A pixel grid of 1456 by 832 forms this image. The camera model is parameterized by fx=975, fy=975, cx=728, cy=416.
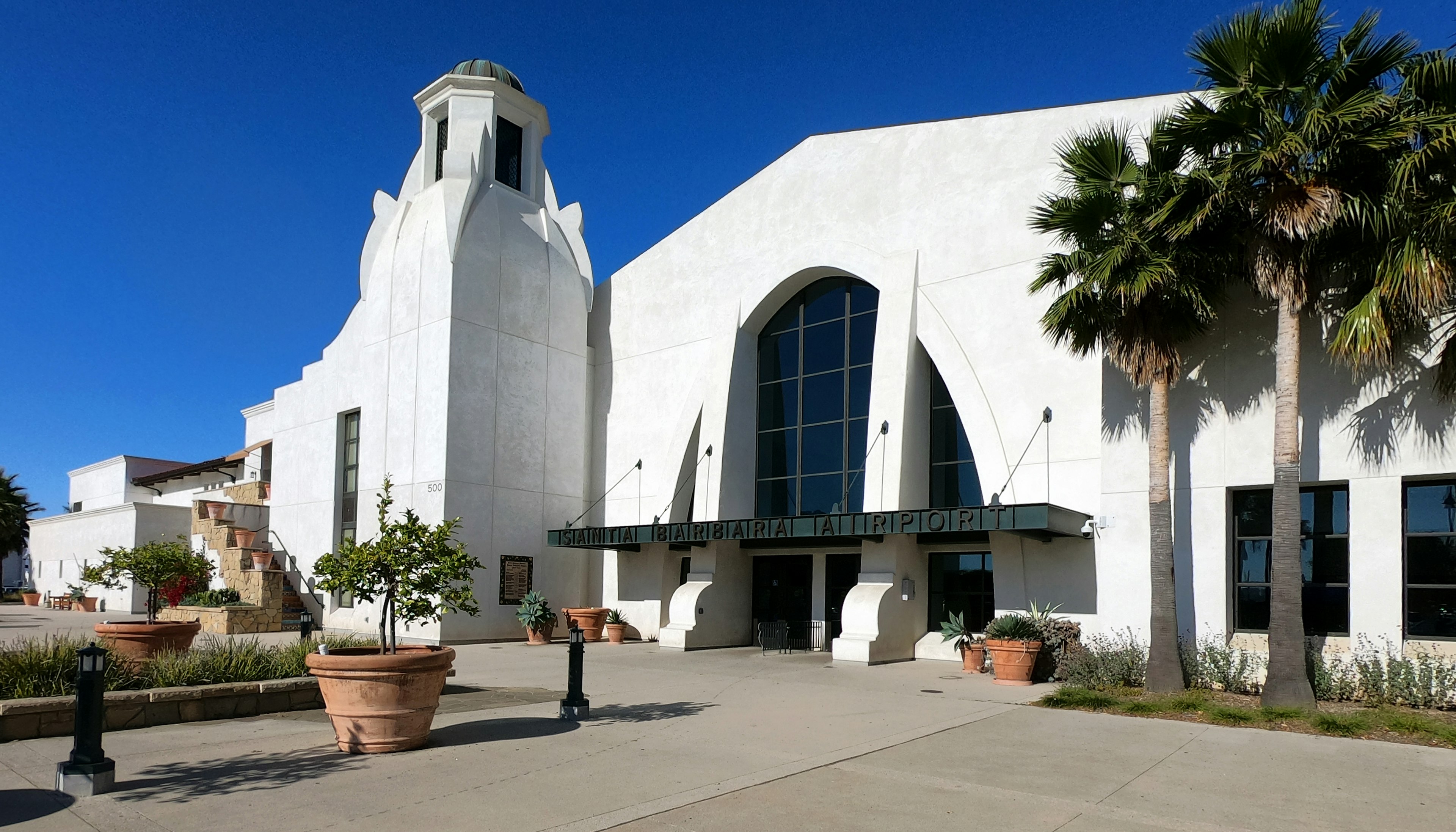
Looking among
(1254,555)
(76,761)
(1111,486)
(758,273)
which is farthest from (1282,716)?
(758,273)

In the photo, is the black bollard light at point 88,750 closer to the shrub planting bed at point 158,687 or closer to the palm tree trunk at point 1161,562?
the shrub planting bed at point 158,687

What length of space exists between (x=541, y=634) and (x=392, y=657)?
15.7m

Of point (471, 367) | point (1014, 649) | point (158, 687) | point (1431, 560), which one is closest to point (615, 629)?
point (471, 367)

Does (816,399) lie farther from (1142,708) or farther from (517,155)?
(517,155)

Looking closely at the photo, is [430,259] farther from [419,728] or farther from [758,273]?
[419,728]

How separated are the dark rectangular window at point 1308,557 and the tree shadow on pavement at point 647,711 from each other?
900cm

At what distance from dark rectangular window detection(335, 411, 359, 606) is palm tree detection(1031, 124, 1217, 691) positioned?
69.4ft

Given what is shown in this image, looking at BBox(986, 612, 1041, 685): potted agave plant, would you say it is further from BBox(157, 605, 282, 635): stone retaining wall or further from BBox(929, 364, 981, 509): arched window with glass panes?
BBox(157, 605, 282, 635): stone retaining wall

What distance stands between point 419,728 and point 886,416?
1343cm

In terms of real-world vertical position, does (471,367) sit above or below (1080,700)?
above

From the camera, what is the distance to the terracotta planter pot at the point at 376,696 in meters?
9.23

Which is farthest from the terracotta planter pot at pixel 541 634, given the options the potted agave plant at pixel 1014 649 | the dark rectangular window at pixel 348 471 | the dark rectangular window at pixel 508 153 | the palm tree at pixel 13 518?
the palm tree at pixel 13 518

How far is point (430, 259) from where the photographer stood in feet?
85.3

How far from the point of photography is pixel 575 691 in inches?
464
